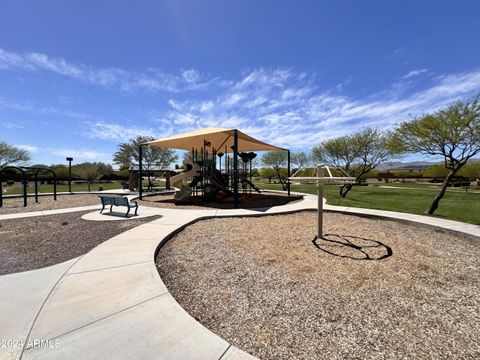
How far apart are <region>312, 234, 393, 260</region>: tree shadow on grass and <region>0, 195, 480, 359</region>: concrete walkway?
12.2 ft

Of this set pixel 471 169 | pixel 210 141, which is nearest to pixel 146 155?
pixel 210 141

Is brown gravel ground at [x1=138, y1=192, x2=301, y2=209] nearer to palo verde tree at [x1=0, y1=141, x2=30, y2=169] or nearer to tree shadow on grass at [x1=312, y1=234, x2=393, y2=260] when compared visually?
tree shadow on grass at [x1=312, y1=234, x2=393, y2=260]

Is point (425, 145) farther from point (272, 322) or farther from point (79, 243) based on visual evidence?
point (79, 243)

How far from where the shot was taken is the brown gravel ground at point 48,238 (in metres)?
4.70

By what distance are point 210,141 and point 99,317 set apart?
14.7m

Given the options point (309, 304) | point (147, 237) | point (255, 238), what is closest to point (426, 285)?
point (309, 304)

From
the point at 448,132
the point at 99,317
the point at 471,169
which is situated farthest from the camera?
the point at 471,169


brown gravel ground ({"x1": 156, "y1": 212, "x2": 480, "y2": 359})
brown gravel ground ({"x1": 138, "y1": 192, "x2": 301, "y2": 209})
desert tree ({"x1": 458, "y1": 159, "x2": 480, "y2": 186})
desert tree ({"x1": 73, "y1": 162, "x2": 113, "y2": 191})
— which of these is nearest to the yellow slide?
brown gravel ground ({"x1": 138, "y1": 192, "x2": 301, "y2": 209})

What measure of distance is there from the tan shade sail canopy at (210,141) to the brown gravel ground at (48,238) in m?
5.85

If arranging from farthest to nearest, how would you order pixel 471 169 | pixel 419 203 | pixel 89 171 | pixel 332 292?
pixel 89 171, pixel 471 169, pixel 419 203, pixel 332 292

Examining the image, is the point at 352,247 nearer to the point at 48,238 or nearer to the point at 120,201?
the point at 48,238

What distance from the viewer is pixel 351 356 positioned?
7.79 ft

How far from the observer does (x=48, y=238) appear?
6.21m

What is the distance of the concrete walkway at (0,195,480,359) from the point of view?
226 centimetres
